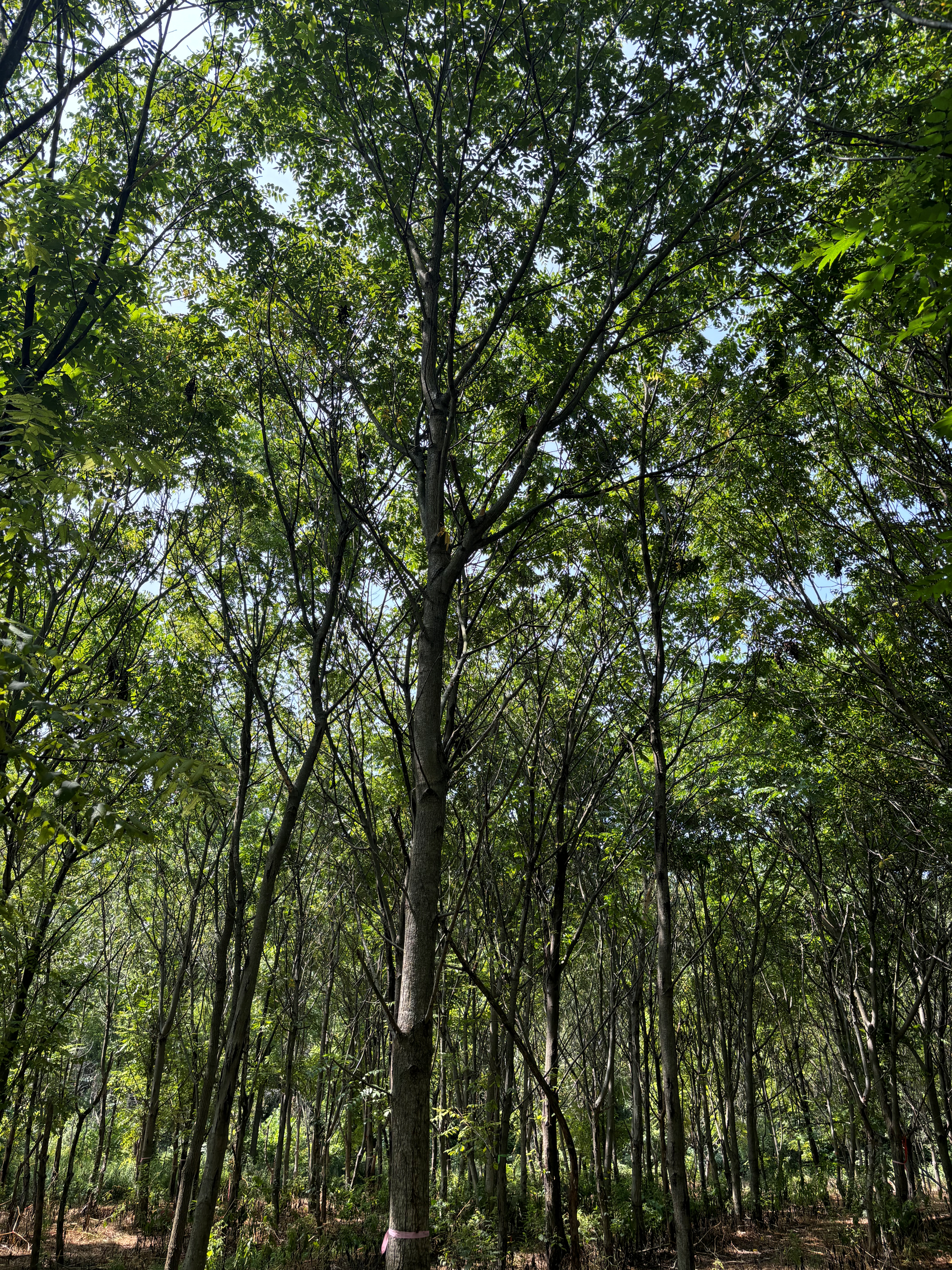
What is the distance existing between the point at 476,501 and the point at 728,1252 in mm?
15123

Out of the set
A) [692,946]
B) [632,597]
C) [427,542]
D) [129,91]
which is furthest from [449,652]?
[692,946]

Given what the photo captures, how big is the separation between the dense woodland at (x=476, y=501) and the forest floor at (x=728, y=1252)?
1.97 feet

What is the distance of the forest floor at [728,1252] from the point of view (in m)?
10.6

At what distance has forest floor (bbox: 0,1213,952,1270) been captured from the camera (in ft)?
34.8

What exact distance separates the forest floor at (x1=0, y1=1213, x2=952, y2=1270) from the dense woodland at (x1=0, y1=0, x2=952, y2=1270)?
1.97 ft

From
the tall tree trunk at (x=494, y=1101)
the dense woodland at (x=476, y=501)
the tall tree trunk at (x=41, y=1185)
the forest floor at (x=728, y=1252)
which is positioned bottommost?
the forest floor at (x=728, y=1252)

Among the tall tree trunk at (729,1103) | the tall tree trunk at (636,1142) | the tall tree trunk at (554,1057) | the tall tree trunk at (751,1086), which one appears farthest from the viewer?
the tall tree trunk at (751,1086)

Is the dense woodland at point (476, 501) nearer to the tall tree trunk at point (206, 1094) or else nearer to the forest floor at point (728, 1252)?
the tall tree trunk at point (206, 1094)

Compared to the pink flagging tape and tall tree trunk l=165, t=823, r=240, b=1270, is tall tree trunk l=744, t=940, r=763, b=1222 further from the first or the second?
the pink flagging tape

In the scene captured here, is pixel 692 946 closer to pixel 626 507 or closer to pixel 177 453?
pixel 626 507

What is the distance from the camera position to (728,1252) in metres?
12.7

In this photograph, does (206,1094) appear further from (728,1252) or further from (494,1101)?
(728,1252)

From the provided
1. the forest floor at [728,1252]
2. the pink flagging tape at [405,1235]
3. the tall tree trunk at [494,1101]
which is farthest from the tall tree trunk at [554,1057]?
the forest floor at [728,1252]

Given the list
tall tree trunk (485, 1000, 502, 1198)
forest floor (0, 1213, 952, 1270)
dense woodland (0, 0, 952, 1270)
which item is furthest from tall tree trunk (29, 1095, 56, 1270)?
tall tree trunk (485, 1000, 502, 1198)
